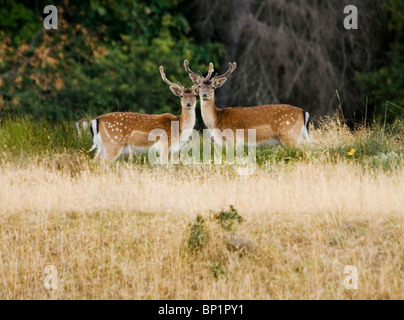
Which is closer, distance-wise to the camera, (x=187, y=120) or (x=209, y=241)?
(x=209, y=241)

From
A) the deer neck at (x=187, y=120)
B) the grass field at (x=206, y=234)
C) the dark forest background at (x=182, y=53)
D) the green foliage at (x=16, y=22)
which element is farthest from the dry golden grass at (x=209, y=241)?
the green foliage at (x=16, y=22)

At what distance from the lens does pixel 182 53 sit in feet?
52.1

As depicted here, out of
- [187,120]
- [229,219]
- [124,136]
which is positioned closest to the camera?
[229,219]

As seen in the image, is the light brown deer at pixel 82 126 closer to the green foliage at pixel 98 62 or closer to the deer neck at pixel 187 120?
the deer neck at pixel 187 120

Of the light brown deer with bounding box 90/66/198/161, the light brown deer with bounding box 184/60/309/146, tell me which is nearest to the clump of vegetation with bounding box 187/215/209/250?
the light brown deer with bounding box 90/66/198/161

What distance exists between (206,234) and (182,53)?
8.79 m

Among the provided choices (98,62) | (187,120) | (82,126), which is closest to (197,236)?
(187,120)

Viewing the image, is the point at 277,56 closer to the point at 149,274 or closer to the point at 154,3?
the point at 154,3

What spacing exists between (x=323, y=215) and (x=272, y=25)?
8.73 m

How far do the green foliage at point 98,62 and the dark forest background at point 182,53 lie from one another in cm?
2

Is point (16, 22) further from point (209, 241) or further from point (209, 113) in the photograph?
point (209, 241)

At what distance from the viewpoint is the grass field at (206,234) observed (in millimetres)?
7113

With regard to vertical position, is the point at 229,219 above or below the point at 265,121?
below

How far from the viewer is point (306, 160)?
1056 centimetres
